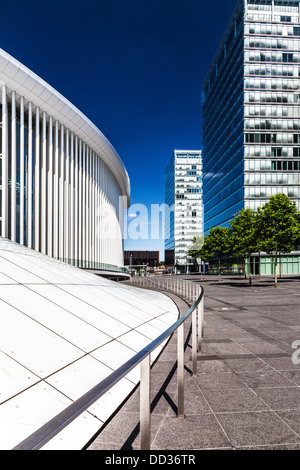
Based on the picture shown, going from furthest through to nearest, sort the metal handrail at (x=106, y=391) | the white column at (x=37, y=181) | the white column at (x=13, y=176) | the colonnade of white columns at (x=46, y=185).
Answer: the white column at (x=37, y=181) → the colonnade of white columns at (x=46, y=185) → the white column at (x=13, y=176) → the metal handrail at (x=106, y=391)

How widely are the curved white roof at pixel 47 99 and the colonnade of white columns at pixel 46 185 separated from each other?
462 millimetres

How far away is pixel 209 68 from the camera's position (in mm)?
81875

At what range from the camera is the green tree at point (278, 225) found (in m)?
26.0

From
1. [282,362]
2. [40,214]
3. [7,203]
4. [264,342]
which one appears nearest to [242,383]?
[282,362]

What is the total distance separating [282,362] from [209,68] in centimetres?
9179

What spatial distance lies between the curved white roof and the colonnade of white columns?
0.46m

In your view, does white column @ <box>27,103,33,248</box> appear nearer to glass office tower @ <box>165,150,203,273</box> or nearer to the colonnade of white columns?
the colonnade of white columns

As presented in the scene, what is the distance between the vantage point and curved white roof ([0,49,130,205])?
20.2 metres

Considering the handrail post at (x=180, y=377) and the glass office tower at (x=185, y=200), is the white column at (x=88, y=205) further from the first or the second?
the glass office tower at (x=185, y=200)

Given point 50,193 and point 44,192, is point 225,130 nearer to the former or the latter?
point 50,193

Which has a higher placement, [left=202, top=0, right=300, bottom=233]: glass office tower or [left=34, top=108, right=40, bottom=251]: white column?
[left=202, top=0, right=300, bottom=233]: glass office tower

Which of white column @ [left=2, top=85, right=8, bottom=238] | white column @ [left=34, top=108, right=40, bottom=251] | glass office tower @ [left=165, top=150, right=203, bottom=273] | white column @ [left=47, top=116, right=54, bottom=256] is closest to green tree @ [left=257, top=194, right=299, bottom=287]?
white column @ [left=47, top=116, right=54, bottom=256]

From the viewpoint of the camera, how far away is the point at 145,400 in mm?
2230

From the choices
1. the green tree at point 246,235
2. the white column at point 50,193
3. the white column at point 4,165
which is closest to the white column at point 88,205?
the white column at point 50,193
